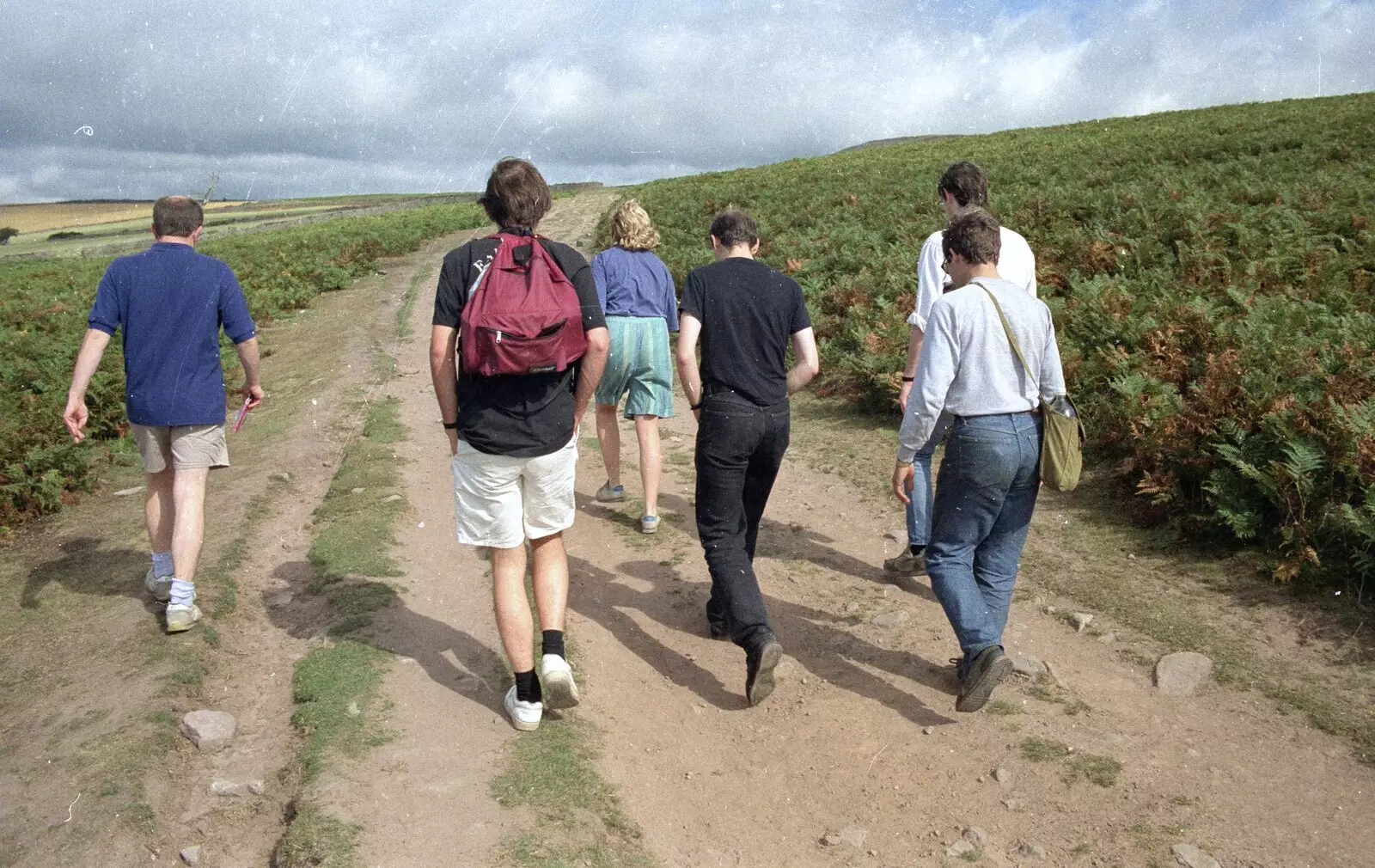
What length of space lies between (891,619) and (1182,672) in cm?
153

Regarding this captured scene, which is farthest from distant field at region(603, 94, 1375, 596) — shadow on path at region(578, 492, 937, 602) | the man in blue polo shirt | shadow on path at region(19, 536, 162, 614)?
shadow on path at region(19, 536, 162, 614)

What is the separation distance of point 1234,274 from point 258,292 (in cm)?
1538

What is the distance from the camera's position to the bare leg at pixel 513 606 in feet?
15.0

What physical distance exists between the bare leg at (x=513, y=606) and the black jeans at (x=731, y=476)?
0.97 meters

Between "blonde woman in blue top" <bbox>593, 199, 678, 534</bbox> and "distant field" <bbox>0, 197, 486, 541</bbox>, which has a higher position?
"blonde woman in blue top" <bbox>593, 199, 678, 534</bbox>

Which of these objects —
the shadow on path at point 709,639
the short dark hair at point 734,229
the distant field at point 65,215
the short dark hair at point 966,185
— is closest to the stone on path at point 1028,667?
the shadow on path at point 709,639

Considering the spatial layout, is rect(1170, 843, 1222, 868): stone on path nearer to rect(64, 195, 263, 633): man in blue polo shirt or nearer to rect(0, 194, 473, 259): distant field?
rect(64, 195, 263, 633): man in blue polo shirt

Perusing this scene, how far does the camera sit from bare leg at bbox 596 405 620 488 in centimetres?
752

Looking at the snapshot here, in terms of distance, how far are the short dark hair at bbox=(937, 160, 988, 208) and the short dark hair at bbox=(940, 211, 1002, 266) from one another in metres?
0.89

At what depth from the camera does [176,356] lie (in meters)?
5.54

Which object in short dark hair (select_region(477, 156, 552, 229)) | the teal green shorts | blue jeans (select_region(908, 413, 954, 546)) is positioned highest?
short dark hair (select_region(477, 156, 552, 229))

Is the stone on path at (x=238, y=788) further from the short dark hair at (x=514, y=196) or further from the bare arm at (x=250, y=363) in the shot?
the short dark hair at (x=514, y=196)

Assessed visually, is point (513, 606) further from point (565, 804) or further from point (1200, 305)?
point (1200, 305)

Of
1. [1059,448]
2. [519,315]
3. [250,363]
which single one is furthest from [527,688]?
[1059,448]
